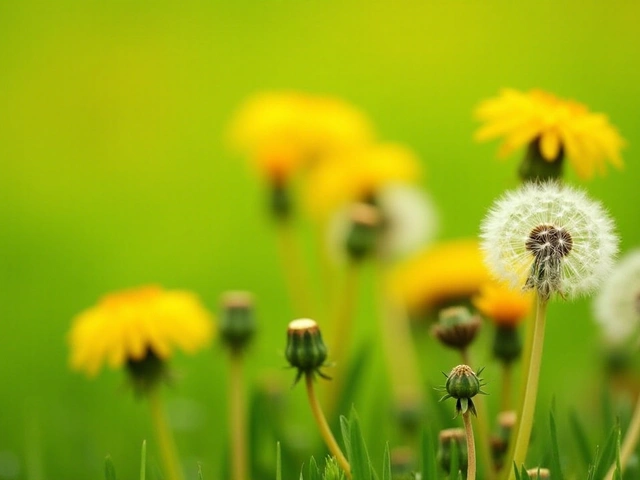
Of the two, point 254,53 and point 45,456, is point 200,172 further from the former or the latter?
point 45,456

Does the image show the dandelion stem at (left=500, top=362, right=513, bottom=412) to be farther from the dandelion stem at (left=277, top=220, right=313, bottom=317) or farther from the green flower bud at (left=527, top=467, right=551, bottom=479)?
the dandelion stem at (left=277, top=220, right=313, bottom=317)

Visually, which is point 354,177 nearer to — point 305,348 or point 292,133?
point 292,133

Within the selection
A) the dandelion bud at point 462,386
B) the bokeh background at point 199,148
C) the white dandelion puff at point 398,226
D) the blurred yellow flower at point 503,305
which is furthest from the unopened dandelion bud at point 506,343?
the white dandelion puff at point 398,226

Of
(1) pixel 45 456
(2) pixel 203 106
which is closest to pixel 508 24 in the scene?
(2) pixel 203 106

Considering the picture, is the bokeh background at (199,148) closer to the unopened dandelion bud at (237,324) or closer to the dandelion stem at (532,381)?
the unopened dandelion bud at (237,324)

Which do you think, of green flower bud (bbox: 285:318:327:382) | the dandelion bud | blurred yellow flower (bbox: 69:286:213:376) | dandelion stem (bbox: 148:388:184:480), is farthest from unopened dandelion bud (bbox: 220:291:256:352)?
the dandelion bud

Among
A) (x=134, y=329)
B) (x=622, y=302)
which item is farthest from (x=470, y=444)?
(x=134, y=329)
